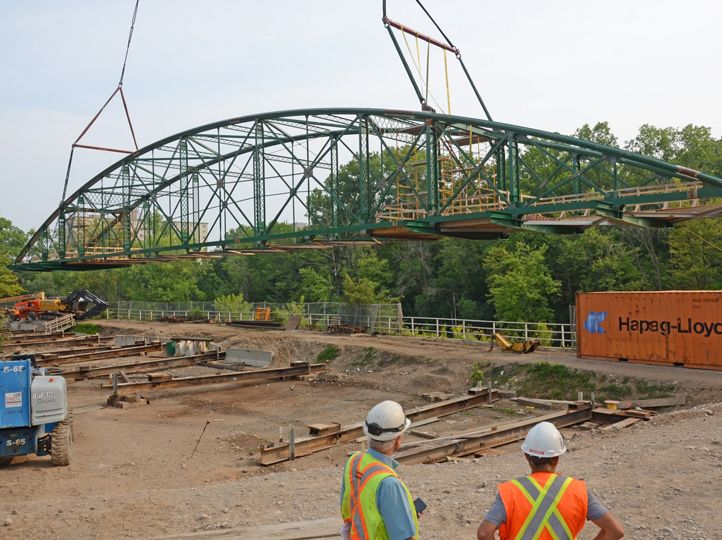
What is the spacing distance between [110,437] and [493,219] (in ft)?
50.5

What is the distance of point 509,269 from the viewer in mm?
58156

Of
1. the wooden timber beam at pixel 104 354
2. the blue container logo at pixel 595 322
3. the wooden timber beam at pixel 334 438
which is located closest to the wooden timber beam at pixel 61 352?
the wooden timber beam at pixel 104 354

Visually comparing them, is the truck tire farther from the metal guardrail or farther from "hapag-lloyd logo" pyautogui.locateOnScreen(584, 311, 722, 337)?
the metal guardrail

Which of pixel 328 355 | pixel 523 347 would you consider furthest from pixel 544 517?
pixel 328 355

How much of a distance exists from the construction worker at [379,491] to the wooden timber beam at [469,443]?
380 inches

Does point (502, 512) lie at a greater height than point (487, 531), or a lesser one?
greater

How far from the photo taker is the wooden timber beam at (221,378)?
24573mm

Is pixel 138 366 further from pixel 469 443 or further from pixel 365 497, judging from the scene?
pixel 365 497

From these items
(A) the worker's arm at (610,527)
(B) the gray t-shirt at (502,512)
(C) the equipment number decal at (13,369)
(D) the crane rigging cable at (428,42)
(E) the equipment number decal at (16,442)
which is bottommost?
(E) the equipment number decal at (16,442)

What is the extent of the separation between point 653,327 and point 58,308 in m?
51.0

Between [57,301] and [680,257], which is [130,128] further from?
[680,257]

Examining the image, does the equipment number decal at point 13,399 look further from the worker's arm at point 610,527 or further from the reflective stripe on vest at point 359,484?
the worker's arm at point 610,527

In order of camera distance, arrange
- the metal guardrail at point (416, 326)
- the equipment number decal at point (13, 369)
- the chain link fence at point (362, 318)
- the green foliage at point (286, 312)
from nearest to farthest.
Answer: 1. the equipment number decal at point (13, 369)
2. the metal guardrail at point (416, 326)
3. the chain link fence at point (362, 318)
4. the green foliage at point (286, 312)

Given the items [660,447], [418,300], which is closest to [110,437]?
[660,447]
